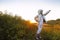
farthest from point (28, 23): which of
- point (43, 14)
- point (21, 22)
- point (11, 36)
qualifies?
point (43, 14)

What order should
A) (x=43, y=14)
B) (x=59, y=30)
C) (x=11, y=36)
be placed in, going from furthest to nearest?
(x=59, y=30) → (x=11, y=36) → (x=43, y=14)

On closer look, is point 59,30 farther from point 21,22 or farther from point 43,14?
point 43,14

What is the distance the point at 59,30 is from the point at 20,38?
2.53 meters

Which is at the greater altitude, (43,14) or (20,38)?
(43,14)

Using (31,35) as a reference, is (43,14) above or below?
above

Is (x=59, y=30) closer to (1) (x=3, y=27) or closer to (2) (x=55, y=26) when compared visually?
(2) (x=55, y=26)

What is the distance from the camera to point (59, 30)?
1755 cm

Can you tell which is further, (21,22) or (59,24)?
(59,24)

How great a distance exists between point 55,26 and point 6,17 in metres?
2.86

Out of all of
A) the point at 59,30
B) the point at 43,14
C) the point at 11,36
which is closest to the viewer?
the point at 43,14

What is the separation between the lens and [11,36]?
53.0 feet

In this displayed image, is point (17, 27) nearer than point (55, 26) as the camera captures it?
Yes

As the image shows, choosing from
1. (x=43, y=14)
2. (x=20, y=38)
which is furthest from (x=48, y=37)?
(x=43, y=14)

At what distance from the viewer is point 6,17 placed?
1678 cm
